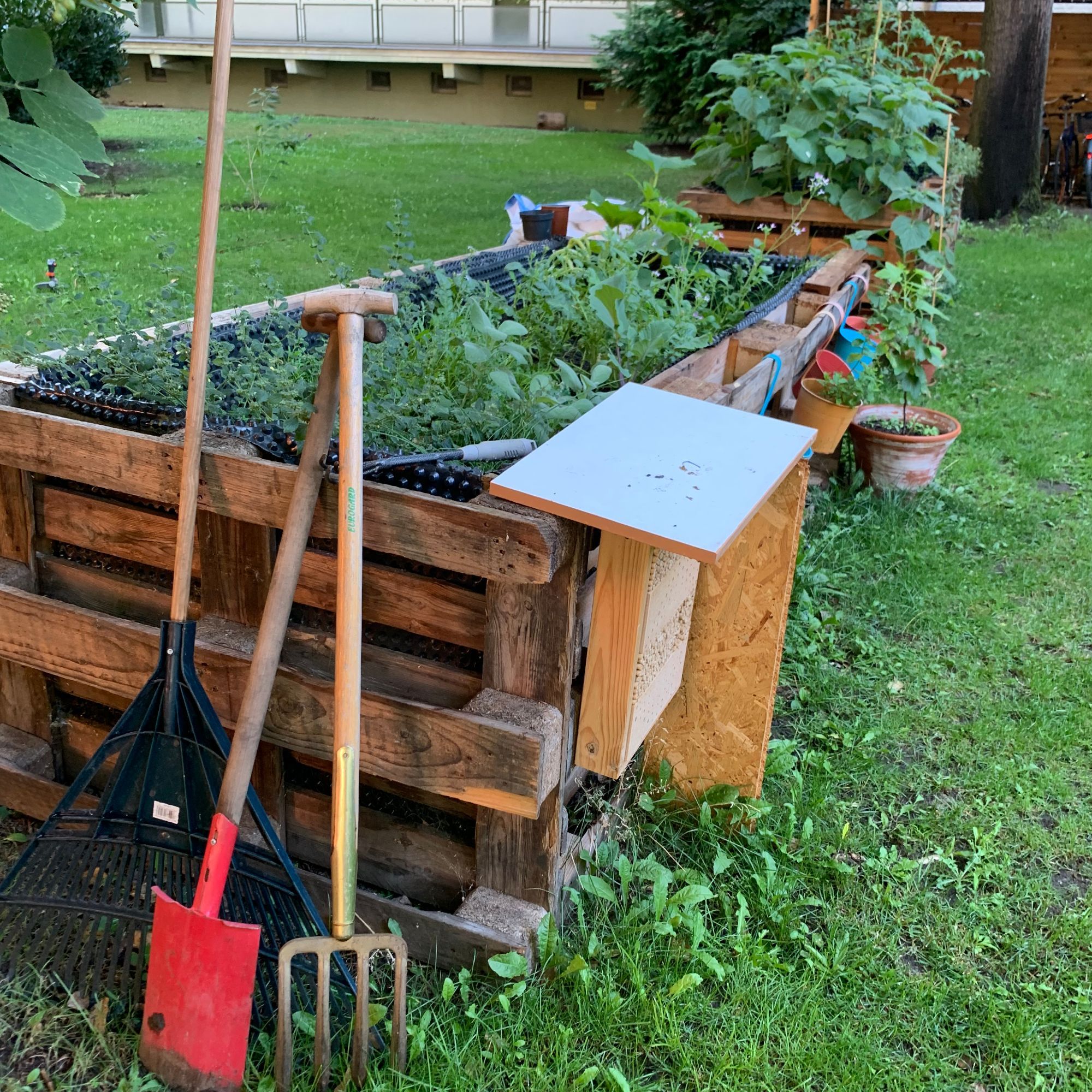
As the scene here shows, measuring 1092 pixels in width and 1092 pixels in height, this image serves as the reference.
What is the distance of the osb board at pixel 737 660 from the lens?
2.25 meters

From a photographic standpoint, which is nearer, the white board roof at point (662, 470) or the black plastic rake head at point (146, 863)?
the white board roof at point (662, 470)

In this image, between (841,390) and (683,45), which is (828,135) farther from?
(683,45)

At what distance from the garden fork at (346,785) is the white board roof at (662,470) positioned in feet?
0.83

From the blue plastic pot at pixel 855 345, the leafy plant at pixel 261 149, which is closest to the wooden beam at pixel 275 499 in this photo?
the blue plastic pot at pixel 855 345

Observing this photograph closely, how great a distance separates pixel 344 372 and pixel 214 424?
540mm

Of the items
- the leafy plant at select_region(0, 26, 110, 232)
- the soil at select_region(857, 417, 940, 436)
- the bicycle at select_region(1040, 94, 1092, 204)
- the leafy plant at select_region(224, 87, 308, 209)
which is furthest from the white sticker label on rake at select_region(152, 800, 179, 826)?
the bicycle at select_region(1040, 94, 1092, 204)

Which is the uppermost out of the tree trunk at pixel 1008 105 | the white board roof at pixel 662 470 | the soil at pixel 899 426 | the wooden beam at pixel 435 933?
the tree trunk at pixel 1008 105

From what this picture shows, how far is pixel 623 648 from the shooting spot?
1.93m

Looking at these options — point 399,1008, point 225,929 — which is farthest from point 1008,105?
point 225,929

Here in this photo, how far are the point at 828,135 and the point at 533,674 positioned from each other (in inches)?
175

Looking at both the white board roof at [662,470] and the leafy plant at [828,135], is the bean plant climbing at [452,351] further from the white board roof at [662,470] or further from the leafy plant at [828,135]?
the leafy plant at [828,135]

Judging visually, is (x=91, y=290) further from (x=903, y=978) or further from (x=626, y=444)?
(x=903, y=978)

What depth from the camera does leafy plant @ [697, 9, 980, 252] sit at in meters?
5.14

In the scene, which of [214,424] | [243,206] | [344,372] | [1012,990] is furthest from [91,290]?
[243,206]
